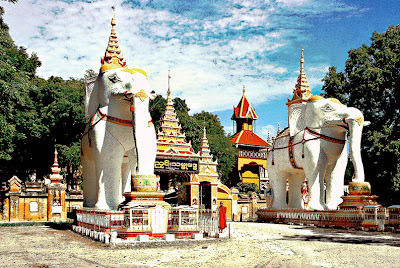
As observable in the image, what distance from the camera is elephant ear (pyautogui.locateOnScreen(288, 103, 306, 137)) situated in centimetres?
2068

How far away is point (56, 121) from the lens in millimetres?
29703

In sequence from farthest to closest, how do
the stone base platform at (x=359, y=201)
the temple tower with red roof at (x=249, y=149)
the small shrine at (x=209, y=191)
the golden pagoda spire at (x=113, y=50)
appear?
the temple tower with red roof at (x=249, y=149) → the small shrine at (x=209, y=191) → the golden pagoda spire at (x=113, y=50) → the stone base platform at (x=359, y=201)

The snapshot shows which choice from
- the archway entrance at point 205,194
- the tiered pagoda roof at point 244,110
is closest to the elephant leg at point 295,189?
the archway entrance at point 205,194

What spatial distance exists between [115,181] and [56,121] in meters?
16.1

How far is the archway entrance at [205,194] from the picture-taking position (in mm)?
30922

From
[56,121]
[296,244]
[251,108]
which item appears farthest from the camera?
[251,108]

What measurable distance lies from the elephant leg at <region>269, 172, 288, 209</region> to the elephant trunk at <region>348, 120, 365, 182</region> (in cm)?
507

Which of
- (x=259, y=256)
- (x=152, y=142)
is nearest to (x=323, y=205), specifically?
(x=152, y=142)

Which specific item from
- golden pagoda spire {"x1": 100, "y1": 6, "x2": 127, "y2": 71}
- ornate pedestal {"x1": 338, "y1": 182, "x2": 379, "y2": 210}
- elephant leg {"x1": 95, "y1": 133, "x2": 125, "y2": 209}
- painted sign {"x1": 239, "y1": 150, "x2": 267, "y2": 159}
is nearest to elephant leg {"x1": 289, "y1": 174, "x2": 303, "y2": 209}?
ornate pedestal {"x1": 338, "y1": 182, "x2": 379, "y2": 210}

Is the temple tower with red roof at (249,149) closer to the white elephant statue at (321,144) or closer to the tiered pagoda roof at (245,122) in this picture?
the tiered pagoda roof at (245,122)

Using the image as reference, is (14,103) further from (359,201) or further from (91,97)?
(359,201)

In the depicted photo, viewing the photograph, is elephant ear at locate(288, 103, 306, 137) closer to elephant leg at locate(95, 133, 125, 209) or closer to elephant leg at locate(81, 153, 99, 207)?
elephant leg at locate(95, 133, 125, 209)

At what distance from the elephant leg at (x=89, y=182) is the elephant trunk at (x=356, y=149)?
383 inches

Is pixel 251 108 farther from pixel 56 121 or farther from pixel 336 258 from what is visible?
pixel 336 258
